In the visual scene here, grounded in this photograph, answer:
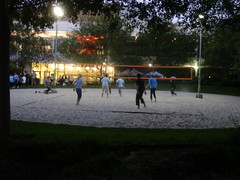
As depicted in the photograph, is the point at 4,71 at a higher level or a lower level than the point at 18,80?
higher

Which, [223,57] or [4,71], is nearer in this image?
[4,71]

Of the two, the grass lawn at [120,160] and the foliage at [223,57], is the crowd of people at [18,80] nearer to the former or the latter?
the foliage at [223,57]

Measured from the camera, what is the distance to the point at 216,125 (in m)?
11.9

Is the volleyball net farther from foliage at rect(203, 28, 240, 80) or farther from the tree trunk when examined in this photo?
the tree trunk

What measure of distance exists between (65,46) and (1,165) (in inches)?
2035

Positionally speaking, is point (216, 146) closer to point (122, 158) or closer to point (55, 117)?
point (122, 158)

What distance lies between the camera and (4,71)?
286 inches

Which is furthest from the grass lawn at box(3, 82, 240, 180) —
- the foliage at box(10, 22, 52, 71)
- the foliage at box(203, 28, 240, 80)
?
the foliage at box(10, 22, 52, 71)

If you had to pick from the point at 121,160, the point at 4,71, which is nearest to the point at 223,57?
the point at 4,71

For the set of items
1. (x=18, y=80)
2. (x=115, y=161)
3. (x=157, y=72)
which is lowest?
(x=115, y=161)

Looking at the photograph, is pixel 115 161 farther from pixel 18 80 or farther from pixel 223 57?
pixel 223 57

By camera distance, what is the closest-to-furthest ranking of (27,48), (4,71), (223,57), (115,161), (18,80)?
(115,161) → (4,71) → (18,80) → (223,57) → (27,48)

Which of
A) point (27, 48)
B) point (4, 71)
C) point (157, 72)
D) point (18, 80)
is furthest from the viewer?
point (27, 48)

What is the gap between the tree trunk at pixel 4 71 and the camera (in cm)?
724
